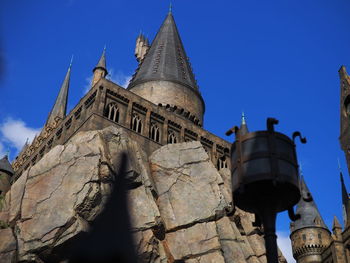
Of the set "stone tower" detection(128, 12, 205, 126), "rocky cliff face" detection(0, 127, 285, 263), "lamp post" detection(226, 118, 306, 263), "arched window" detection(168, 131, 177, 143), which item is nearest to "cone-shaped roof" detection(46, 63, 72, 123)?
"stone tower" detection(128, 12, 205, 126)

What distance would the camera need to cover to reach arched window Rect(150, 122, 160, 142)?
3838 centimetres

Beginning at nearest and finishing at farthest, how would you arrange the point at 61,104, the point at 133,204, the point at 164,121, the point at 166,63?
the point at 133,204
the point at 164,121
the point at 166,63
the point at 61,104

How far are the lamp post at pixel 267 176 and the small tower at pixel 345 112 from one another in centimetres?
6451

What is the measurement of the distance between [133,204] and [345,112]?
175 feet

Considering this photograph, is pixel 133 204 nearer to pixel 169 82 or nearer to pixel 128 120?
pixel 128 120

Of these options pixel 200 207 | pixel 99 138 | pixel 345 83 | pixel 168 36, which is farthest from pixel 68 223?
pixel 345 83

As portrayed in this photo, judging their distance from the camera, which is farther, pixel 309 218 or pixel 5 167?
pixel 309 218

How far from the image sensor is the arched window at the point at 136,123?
37375 millimetres

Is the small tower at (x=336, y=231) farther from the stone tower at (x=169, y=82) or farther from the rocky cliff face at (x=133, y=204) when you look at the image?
the rocky cliff face at (x=133, y=204)

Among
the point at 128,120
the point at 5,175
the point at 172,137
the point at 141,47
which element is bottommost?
the point at 128,120

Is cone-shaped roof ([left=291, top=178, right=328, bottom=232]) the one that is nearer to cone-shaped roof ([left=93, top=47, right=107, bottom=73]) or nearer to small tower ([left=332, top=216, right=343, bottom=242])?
small tower ([left=332, top=216, right=343, bottom=242])

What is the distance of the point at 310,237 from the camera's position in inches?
2709

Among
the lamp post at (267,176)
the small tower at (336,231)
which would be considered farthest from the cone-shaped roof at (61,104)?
the lamp post at (267,176)

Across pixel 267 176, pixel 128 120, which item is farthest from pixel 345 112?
pixel 267 176
